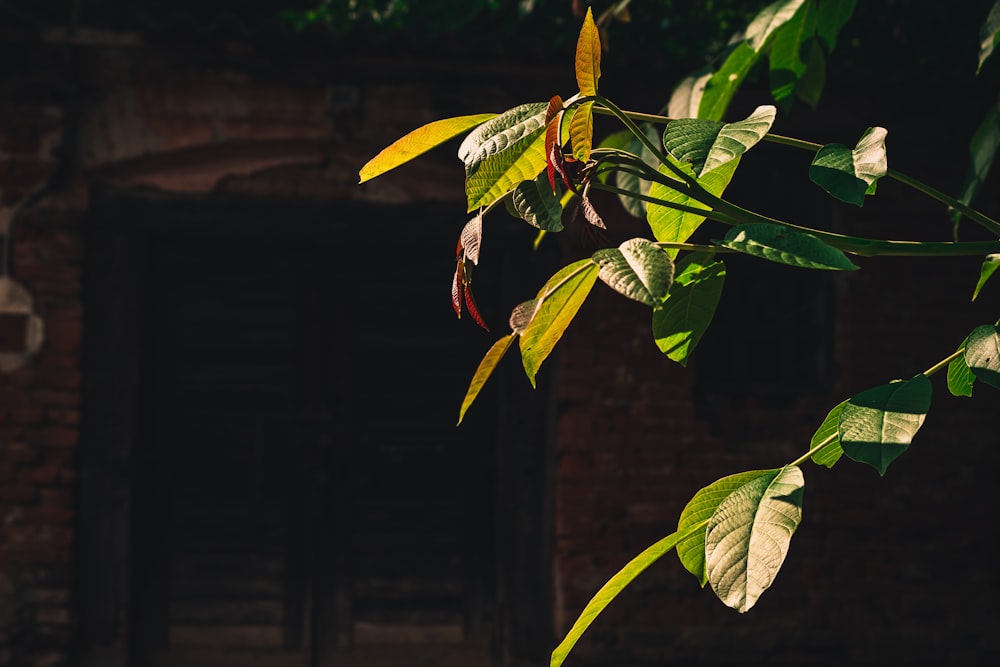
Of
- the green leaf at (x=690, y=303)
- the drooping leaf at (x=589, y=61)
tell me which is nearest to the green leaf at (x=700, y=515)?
the green leaf at (x=690, y=303)

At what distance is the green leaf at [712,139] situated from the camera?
849 mm

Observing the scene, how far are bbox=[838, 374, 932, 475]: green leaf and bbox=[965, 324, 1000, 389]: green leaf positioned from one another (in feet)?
0.15

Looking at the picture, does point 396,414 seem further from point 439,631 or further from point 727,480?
point 727,480

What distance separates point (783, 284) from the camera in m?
4.59

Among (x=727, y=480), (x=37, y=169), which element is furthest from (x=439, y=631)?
(x=727, y=480)

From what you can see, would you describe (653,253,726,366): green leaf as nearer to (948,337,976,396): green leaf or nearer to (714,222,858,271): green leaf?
(714,222,858,271): green leaf

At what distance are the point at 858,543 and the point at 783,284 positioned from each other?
1.22m

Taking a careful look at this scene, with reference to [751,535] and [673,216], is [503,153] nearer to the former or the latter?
[673,216]

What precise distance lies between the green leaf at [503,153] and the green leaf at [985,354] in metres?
0.43

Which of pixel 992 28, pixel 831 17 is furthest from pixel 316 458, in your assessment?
pixel 992 28

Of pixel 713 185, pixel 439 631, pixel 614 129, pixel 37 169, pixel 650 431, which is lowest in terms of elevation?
pixel 439 631

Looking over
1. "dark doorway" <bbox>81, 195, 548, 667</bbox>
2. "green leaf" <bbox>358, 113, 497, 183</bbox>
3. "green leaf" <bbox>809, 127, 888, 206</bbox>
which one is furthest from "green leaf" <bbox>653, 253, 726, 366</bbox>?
"dark doorway" <bbox>81, 195, 548, 667</bbox>

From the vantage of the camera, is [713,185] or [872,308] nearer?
[713,185]

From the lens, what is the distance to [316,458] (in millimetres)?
4402
